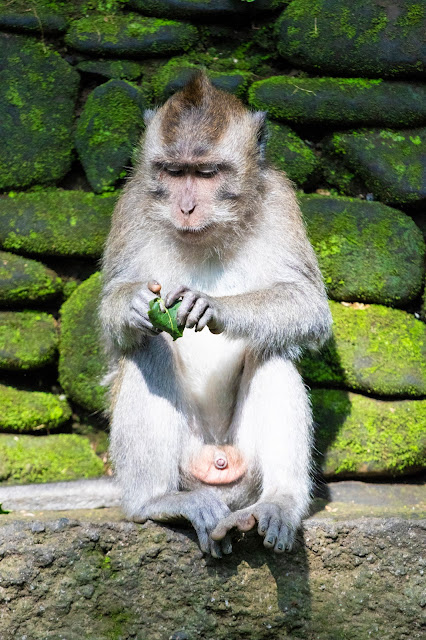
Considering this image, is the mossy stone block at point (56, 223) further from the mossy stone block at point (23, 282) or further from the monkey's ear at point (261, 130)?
the monkey's ear at point (261, 130)

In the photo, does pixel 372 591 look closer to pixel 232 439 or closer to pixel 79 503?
pixel 232 439

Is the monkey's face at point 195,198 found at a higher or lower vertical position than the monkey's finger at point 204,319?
higher

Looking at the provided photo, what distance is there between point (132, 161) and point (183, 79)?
60 cm

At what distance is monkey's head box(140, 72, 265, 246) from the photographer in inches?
166

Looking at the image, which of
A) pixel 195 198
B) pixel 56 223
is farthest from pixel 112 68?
pixel 195 198

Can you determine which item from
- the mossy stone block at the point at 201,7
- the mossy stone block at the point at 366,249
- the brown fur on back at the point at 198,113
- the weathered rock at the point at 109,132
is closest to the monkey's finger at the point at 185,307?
the brown fur on back at the point at 198,113

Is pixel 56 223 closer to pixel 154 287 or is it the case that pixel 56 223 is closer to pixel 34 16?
pixel 34 16

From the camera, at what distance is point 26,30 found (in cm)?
550

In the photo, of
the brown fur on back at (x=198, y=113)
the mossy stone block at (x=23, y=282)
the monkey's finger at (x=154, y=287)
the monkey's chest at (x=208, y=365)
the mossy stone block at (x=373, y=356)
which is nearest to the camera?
the monkey's finger at (x=154, y=287)

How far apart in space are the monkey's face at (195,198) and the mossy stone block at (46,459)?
1675 millimetres

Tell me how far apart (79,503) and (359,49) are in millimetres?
3225

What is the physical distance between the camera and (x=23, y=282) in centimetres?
533

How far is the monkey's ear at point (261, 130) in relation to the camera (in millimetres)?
4570

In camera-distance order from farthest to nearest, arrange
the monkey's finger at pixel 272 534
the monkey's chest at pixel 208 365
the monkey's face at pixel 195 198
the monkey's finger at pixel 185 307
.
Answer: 1. the monkey's chest at pixel 208 365
2. the monkey's face at pixel 195 198
3. the monkey's finger at pixel 185 307
4. the monkey's finger at pixel 272 534
